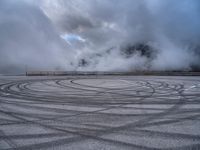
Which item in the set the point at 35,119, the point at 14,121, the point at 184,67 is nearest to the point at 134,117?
the point at 35,119

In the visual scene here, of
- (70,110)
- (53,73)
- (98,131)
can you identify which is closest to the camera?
(98,131)

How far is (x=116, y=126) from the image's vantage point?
19.3ft

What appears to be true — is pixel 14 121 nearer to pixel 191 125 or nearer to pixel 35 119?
pixel 35 119

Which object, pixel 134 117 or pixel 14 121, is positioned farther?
pixel 134 117

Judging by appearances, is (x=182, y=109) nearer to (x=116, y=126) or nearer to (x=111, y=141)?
(x=116, y=126)

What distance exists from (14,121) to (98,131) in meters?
2.71

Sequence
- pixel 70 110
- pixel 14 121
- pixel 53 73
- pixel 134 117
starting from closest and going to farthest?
pixel 14 121 < pixel 134 117 < pixel 70 110 < pixel 53 73

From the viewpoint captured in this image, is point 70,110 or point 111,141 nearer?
point 111,141

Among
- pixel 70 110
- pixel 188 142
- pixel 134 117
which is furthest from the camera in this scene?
pixel 70 110

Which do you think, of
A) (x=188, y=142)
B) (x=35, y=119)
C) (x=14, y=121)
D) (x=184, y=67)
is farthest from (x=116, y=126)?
(x=184, y=67)

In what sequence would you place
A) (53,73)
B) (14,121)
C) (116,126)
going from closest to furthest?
1. (116,126)
2. (14,121)
3. (53,73)

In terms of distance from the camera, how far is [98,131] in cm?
545

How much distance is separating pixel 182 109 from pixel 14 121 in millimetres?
6022

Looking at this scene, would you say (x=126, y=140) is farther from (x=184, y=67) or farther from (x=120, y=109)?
(x=184, y=67)
